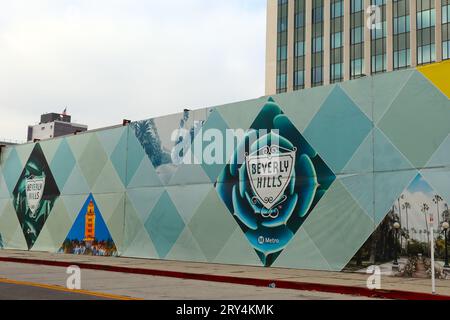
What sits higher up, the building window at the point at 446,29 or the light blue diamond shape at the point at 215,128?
the building window at the point at 446,29

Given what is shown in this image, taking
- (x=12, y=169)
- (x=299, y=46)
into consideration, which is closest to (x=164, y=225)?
(x=12, y=169)

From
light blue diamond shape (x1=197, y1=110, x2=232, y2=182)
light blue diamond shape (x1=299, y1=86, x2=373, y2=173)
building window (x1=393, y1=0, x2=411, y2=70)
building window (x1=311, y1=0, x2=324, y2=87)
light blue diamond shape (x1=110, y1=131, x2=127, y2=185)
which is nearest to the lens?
light blue diamond shape (x1=299, y1=86, x2=373, y2=173)

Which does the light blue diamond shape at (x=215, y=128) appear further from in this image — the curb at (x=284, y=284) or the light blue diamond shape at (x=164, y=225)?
the curb at (x=284, y=284)

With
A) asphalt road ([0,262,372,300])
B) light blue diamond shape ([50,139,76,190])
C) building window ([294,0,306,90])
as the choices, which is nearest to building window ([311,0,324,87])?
building window ([294,0,306,90])

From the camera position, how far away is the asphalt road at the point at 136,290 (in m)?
11.2

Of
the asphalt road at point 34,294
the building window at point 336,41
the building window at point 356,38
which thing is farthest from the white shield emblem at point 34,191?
the building window at point 336,41

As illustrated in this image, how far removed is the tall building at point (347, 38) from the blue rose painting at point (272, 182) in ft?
150

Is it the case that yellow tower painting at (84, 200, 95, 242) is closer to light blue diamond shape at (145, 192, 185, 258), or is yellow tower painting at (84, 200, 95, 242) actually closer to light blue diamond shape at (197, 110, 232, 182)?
light blue diamond shape at (145, 192, 185, 258)

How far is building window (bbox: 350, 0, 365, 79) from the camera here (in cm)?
6575

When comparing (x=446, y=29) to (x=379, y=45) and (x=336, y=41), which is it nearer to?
(x=379, y=45)

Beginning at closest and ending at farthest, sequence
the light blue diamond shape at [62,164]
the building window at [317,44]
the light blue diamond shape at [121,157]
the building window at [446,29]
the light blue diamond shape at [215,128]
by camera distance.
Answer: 1. the light blue diamond shape at [215,128]
2. the light blue diamond shape at [121,157]
3. the light blue diamond shape at [62,164]
4. the building window at [446,29]
5. the building window at [317,44]

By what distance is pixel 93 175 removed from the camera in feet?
88.8

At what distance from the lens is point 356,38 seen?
6644cm
